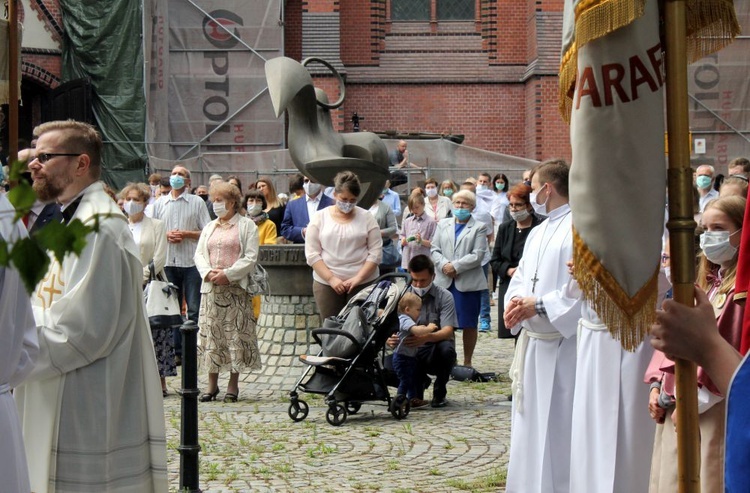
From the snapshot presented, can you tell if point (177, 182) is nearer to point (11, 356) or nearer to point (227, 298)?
point (227, 298)

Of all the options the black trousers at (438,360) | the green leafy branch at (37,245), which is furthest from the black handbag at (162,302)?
the green leafy branch at (37,245)

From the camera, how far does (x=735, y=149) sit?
91.5ft

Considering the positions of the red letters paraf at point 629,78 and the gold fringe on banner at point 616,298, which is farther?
the gold fringe on banner at point 616,298

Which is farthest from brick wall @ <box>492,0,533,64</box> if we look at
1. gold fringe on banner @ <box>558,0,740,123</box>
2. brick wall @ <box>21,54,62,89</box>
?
gold fringe on banner @ <box>558,0,740,123</box>

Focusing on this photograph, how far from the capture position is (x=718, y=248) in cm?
503

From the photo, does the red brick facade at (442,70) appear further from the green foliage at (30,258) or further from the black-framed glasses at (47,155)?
the green foliage at (30,258)

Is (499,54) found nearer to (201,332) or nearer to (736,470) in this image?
(201,332)

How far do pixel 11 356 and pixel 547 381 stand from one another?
3.63 meters

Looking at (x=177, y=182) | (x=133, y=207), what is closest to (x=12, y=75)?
(x=133, y=207)

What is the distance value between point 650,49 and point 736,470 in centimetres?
168

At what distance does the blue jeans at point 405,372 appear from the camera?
1002 centimetres

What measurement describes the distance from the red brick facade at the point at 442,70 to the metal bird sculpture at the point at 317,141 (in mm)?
15979

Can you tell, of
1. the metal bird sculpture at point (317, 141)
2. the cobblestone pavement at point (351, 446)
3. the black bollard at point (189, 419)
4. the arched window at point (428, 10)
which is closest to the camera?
the black bollard at point (189, 419)

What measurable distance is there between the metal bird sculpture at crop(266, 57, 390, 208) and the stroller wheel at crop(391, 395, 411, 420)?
335 cm
